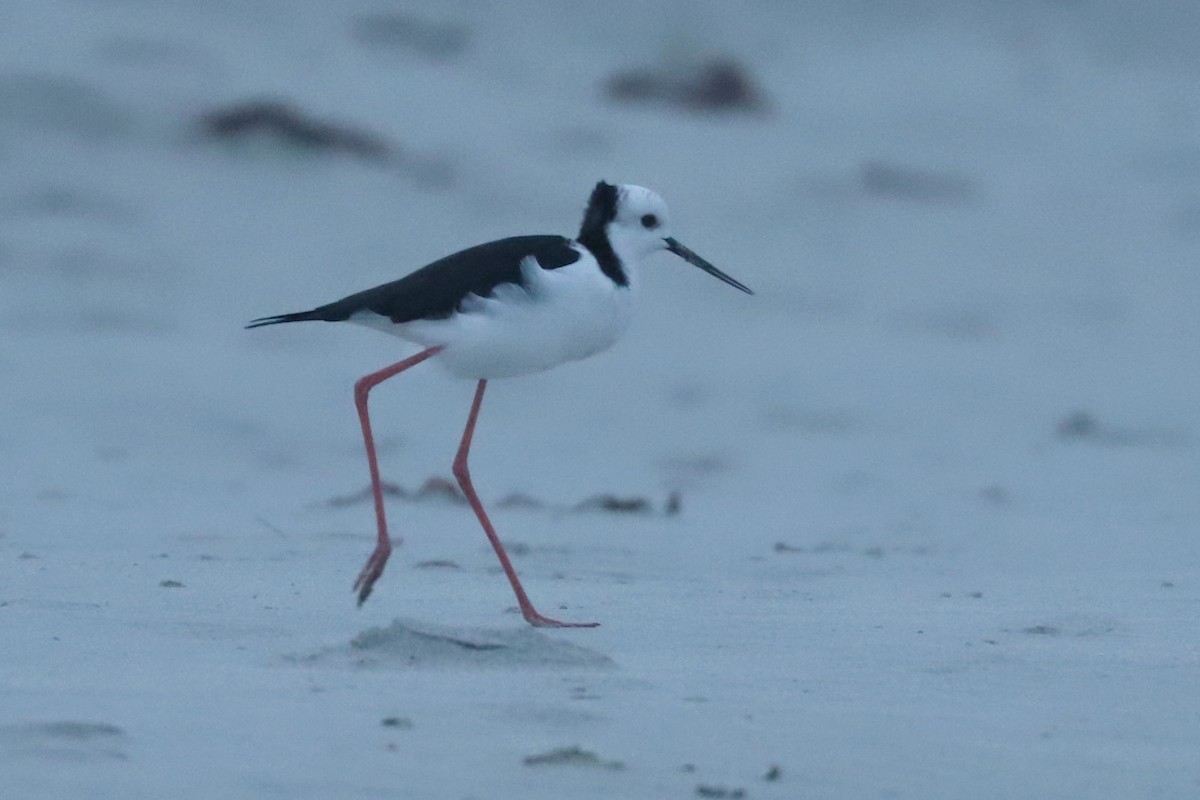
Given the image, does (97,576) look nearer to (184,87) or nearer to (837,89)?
(184,87)

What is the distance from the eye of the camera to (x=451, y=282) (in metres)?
5.48

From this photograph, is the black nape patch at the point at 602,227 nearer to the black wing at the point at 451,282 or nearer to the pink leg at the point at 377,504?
the black wing at the point at 451,282

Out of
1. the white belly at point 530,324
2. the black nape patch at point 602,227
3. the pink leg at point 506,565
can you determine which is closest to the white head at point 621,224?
the black nape patch at point 602,227

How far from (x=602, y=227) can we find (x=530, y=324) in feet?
1.50

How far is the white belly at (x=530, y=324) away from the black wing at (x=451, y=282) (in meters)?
0.02

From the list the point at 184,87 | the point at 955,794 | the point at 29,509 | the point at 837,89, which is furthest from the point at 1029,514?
the point at 837,89

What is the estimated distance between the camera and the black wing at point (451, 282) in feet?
17.9

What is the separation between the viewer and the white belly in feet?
17.9

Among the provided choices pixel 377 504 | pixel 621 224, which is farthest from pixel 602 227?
pixel 377 504

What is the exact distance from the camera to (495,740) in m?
3.78

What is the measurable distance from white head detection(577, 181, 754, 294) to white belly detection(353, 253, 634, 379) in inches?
4.6

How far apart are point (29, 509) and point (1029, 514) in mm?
3815

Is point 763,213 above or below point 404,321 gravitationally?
above

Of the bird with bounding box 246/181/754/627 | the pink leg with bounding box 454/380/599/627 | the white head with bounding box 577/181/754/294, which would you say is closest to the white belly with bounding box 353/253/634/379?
the bird with bounding box 246/181/754/627
